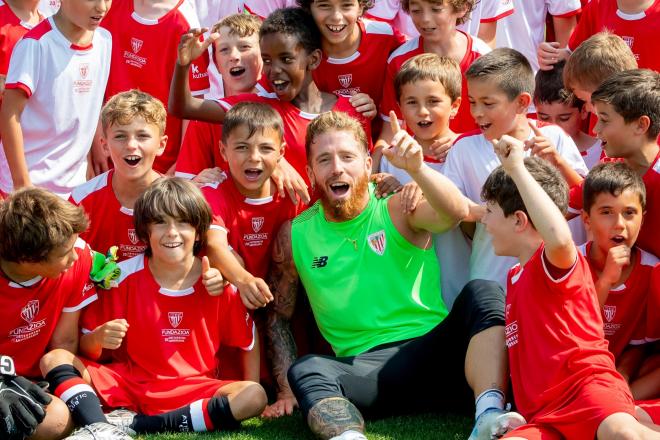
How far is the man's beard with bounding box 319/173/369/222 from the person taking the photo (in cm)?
575

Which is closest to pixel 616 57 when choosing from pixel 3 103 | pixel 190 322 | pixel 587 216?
pixel 587 216

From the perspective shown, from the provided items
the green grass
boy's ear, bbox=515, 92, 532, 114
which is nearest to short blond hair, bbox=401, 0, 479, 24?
boy's ear, bbox=515, 92, 532, 114

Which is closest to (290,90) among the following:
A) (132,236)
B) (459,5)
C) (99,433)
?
(459,5)

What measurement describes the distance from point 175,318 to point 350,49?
7.53 feet

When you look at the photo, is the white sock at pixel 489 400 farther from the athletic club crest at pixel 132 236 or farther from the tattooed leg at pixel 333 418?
the athletic club crest at pixel 132 236

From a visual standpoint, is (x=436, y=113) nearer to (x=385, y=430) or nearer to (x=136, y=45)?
(x=385, y=430)

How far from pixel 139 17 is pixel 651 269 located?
13.2 feet

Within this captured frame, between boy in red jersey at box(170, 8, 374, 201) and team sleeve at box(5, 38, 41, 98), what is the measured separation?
0.95m

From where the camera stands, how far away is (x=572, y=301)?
4789 mm

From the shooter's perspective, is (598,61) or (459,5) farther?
(459,5)

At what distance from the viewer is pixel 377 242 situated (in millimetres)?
5762

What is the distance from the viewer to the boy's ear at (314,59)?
6660 millimetres

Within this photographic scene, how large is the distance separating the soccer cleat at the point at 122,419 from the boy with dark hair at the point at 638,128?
2882 millimetres

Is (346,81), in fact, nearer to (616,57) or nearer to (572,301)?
(616,57)
